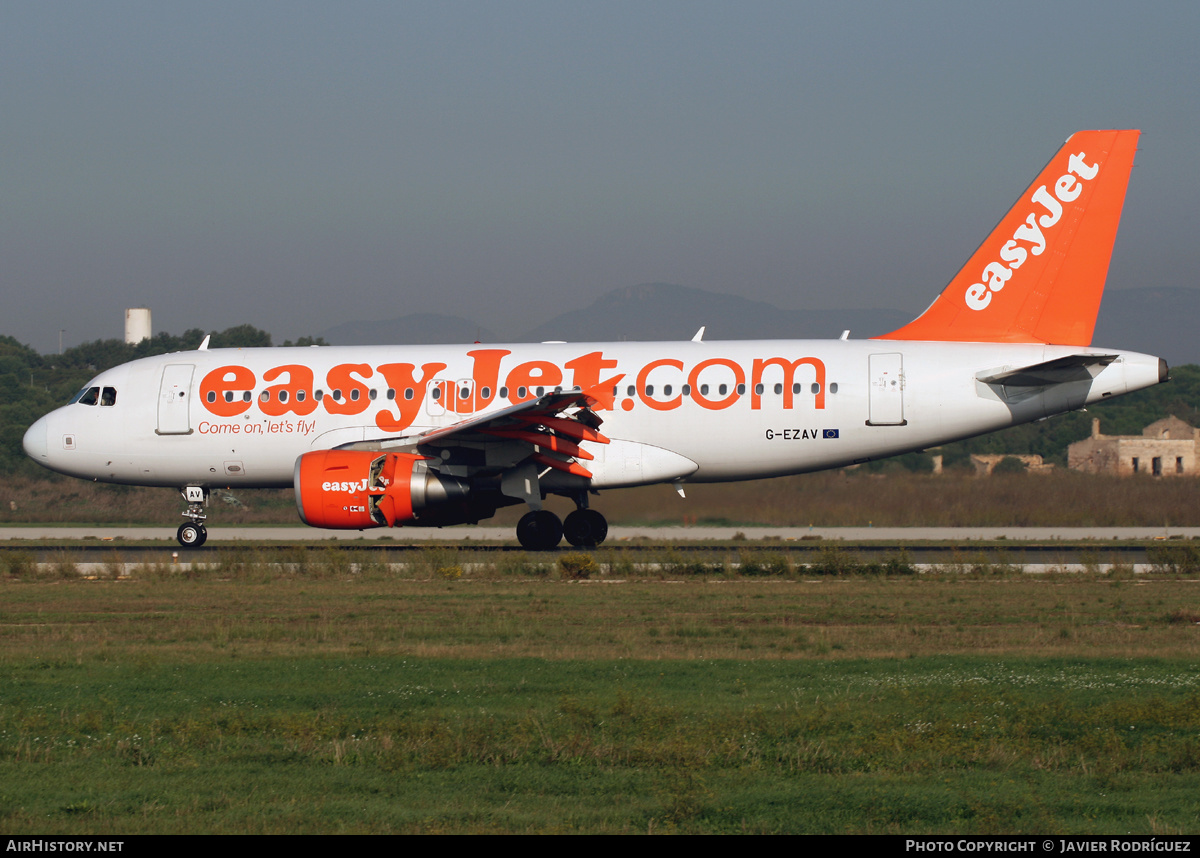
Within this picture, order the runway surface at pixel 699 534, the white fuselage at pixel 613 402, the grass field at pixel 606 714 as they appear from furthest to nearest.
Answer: the runway surface at pixel 699 534, the white fuselage at pixel 613 402, the grass field at pixel 606 714

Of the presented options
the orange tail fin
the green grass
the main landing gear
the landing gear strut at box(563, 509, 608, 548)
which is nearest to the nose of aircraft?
the main landing gear

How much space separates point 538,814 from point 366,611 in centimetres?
894

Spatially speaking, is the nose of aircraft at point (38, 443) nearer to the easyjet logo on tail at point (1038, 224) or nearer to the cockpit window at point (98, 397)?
the cockpit window at point (98, 397)

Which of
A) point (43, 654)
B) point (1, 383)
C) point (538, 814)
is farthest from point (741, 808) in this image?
point (1, 383)

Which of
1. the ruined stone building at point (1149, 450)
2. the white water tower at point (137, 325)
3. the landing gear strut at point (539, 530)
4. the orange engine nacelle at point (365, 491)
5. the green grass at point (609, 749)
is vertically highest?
the white water tower at point (137, 325)

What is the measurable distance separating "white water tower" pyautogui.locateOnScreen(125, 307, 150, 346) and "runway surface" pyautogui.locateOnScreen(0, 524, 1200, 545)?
33.3 meters

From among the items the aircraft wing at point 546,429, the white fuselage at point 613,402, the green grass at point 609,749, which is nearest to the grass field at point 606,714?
the green grass at point 609,749

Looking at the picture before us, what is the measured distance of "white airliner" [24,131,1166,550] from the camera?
69.1 ft

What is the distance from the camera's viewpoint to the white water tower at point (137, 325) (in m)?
64.9

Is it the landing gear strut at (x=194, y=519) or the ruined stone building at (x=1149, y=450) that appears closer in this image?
the landing gear strut at (x=194, y=519)

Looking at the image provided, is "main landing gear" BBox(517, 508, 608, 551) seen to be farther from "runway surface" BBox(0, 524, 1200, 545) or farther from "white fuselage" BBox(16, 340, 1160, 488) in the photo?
"runway surface" BBox(0, 524, 1200, 545)

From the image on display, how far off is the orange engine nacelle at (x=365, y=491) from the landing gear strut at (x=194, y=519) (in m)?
4.98

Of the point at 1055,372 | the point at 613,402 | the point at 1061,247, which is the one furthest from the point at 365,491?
the point at 1061,247

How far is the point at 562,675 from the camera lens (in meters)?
9.96
